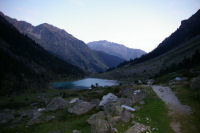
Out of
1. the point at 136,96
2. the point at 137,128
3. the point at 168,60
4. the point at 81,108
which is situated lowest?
the point at 81,108

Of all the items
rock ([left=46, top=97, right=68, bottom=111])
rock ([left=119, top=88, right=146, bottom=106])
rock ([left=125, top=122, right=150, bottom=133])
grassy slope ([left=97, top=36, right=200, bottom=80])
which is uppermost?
grassy slope ([left=97, top=36, right=200, bottom=80])

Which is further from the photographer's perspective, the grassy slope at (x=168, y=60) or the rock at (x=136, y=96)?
the grassy slope at (x=168, y=60)

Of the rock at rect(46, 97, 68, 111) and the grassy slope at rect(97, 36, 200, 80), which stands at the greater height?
the grassy slope at rect(97, 36, 200, 80)

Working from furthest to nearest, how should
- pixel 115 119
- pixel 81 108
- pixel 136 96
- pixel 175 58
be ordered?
pixel 175 58 → pixel 136 96 → pixel 81 108 → pixel 115 119

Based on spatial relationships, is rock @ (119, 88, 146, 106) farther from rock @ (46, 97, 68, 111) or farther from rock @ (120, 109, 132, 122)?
rock @ (46, 97, 68, 111)

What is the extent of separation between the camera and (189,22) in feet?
573

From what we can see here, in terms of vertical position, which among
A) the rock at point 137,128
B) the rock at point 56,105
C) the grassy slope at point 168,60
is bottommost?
the rock at point 56,105

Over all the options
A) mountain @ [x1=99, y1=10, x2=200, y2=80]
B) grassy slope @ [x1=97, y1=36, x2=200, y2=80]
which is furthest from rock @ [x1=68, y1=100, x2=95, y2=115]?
grassy slope @ [x1=97, y1=36, x2=200, y2=80]

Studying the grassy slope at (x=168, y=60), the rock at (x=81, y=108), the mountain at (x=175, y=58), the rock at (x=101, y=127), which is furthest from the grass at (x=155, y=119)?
the grassy slope at (x=168, y=60)

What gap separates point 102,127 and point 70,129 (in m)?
4.88

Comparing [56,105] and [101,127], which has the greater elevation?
[101,127]

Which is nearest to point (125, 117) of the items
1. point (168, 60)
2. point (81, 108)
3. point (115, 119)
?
point (115, 119)

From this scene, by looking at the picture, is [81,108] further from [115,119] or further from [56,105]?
[115,119]

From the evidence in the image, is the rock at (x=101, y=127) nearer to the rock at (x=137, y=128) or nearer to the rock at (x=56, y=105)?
the rock at (x=137, y=128)
